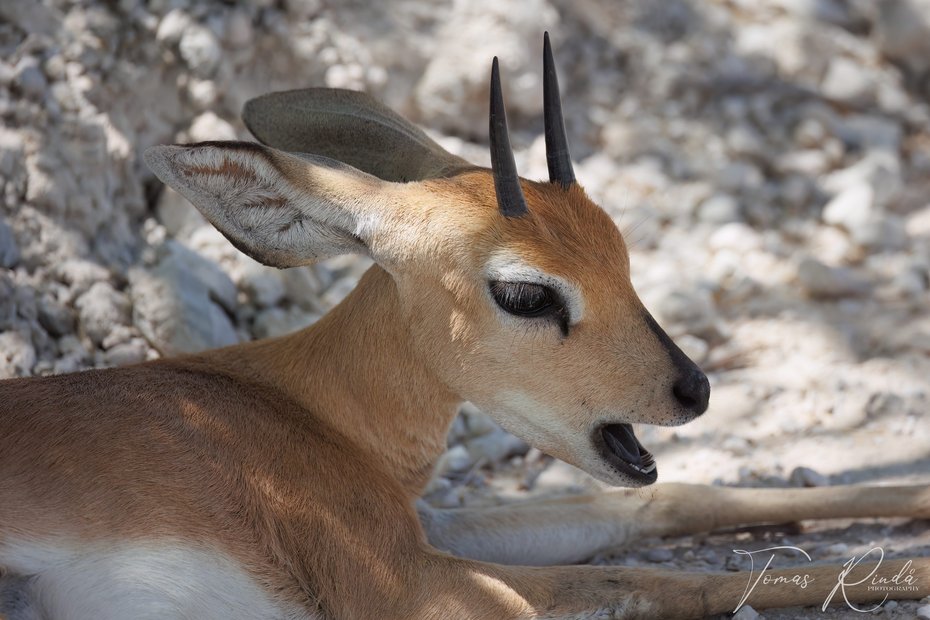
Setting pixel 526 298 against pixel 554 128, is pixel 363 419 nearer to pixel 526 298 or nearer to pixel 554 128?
pixel 526 298

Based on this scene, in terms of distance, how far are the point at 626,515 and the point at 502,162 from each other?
5.28 ft

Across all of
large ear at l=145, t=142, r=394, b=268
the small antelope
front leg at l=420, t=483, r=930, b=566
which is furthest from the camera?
front leg at l=420, t=483, r=930, b=566

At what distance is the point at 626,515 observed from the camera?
4.10m

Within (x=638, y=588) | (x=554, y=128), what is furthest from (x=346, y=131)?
(x=638, y=588)

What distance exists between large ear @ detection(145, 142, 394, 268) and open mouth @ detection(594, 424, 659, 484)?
0.91 meters

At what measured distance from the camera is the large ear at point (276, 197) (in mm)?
3105

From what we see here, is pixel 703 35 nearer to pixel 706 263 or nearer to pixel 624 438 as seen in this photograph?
pixel 706 263

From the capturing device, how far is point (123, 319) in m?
4.80

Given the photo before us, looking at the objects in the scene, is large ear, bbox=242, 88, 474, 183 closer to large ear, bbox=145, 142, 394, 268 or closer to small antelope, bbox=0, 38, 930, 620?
small antelope, bbox=0, 38, 930, 620

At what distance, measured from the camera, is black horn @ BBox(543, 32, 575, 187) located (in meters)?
3.25

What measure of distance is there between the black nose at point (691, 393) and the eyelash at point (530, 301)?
1.14 feet

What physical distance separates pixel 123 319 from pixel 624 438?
2.53m

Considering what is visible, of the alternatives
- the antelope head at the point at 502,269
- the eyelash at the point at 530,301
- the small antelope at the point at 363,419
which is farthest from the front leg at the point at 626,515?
the eyelash at the point at 530,301

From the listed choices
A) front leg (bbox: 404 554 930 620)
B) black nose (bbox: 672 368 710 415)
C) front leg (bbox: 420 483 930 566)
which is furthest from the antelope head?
front leg (bbox: 420 483 930 566)
